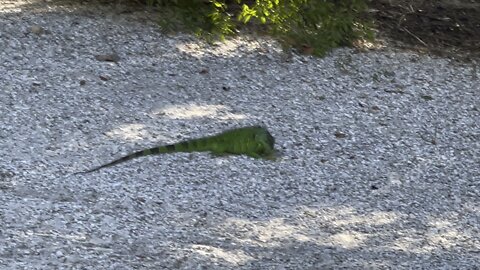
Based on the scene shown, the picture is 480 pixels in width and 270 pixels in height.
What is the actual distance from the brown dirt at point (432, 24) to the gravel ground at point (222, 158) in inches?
13.8

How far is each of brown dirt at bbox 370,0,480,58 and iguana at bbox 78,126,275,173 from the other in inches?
116

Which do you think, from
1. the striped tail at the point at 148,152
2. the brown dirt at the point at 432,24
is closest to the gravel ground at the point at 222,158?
the striped tail at the point at 148,152

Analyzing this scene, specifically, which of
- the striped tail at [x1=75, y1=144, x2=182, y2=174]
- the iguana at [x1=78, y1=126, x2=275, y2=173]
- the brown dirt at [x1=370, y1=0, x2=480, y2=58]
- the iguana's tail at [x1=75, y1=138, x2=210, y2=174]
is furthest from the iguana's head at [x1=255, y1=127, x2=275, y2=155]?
the brown dirt at [x1=370, y1=0, x2=480, y2=58]

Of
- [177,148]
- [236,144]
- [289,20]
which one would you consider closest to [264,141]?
[236,144]

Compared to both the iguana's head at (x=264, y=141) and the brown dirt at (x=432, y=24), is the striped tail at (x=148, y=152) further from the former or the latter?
the brown dirt at (x=432, y=24)

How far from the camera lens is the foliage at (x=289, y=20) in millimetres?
8695

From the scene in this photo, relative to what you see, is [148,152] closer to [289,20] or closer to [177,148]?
[177,148]

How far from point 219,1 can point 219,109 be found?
158 centimetres

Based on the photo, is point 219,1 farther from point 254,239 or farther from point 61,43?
point 254,239

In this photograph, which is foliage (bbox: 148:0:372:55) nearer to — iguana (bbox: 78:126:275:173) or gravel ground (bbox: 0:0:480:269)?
gravel ground (bbox: 0:0:480:269)

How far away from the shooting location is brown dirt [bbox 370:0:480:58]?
9.59 m

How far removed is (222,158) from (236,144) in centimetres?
15

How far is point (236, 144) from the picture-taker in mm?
6996

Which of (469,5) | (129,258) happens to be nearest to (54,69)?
(129,258)
